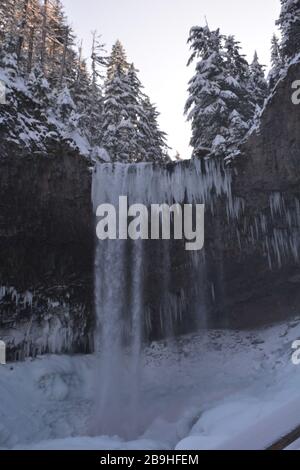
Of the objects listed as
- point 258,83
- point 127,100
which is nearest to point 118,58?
point 127,100

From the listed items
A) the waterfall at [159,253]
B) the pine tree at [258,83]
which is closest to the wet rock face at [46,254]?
the waterfall at [159,253]

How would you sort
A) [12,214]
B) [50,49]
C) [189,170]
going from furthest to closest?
[50,49]
[189,170]
[12,214]

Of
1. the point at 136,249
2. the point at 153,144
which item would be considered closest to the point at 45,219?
the point at 136,249

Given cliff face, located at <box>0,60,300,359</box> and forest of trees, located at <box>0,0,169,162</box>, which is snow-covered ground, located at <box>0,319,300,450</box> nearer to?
cliff face, located at <box>0,60,300,359</box>

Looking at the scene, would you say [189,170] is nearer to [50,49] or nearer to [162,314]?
[162,314]

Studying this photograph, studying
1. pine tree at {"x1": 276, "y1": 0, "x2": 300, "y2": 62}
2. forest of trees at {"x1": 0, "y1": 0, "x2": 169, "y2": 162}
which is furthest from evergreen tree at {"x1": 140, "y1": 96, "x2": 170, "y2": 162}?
pine tree at {"x1": 276, "y1": 0, "x2": 300, "y2": 62}

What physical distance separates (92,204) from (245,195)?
6075mm

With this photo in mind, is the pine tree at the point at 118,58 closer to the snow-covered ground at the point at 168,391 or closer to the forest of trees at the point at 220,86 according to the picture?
the forest of trees at the point at 220,86

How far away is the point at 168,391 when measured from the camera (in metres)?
15.3

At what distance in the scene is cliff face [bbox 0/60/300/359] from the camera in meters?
16.2

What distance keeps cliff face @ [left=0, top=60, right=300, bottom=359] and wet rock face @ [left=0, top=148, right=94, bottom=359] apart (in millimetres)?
38

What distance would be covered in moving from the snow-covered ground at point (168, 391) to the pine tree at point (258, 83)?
54.3 feet

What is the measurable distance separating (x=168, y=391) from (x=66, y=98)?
14212mm

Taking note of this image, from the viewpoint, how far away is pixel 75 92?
1222 inches
